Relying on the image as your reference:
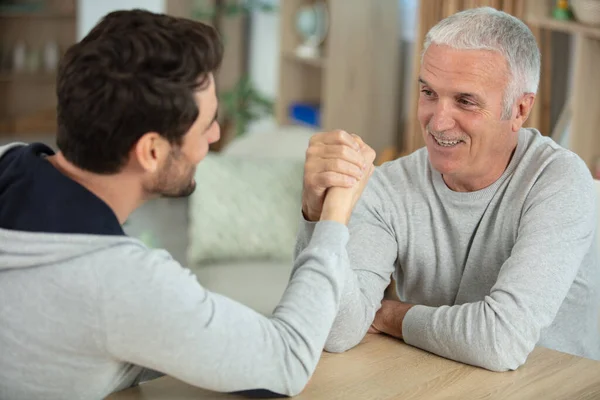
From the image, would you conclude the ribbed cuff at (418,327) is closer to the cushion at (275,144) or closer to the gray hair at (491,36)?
the gray hair at (491,36)

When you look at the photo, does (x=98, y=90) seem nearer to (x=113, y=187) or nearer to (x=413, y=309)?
(x=113, y=187)

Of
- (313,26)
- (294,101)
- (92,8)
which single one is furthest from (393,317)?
(92,8)

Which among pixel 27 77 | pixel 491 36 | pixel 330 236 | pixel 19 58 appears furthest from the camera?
pixel 27 77

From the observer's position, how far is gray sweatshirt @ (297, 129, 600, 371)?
5.35 feet

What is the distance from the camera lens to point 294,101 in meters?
5.38

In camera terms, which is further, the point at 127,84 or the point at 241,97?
the point at 241,97

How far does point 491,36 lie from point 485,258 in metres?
0.44

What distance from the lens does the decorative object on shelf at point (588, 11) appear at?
8.64 feet

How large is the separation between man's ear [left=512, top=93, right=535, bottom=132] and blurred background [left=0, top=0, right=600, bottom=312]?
0.84 meters

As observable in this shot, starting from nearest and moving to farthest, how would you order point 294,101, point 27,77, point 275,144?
1. point 275,144
2. point 294,101
3. point 27,77

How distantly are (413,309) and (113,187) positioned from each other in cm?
65

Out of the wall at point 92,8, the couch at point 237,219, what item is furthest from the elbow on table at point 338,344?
the wall at point 92,8

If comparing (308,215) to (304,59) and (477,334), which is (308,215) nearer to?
(477,334)

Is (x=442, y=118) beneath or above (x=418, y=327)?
above
